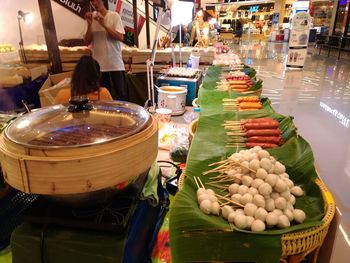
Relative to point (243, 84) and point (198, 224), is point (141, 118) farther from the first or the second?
point (243, 84)

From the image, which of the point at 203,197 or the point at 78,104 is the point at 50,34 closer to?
the point at 78,104

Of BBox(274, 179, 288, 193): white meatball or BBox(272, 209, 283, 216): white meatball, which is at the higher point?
BBox(274, 179, 288, 193): white meatball

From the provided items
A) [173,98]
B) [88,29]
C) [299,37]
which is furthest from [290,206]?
[299,37]

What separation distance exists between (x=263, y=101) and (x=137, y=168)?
2.33m

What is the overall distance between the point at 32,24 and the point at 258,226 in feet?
22.0

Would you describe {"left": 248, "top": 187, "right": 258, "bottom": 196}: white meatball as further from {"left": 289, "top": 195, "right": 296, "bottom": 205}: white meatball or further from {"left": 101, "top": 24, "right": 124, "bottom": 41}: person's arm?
{"left": 101, "top": 24, "right": 124, "bottom": 41}: person's arm

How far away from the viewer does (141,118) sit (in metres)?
1.44

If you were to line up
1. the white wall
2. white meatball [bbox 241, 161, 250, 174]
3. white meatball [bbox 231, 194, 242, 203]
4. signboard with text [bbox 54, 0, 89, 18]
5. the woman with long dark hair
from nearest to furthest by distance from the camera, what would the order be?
1. white meatball [bbox 231, 194, 242, 203]
2. white meatball [bbox 241, 161, 250, 174]
3. the woman with long dark hair
4. the white wall
5. signboard with text [bbox 54, 0, 89, 18]

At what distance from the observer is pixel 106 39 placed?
4160mm

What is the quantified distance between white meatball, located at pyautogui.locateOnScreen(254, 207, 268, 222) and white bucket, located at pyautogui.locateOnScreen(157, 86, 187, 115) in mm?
2840

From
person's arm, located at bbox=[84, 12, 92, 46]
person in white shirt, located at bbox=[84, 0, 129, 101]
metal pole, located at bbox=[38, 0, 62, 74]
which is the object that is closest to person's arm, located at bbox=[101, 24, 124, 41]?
person in white shirt, located at bbox=[84, 0, 129, 101]

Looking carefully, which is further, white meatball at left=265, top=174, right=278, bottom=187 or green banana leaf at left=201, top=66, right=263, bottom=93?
green banana leaf at left=201, top=66, right=263, bottom=93

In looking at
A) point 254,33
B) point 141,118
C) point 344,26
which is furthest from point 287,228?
point 254,33

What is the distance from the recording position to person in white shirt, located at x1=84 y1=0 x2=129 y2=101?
158 inches
